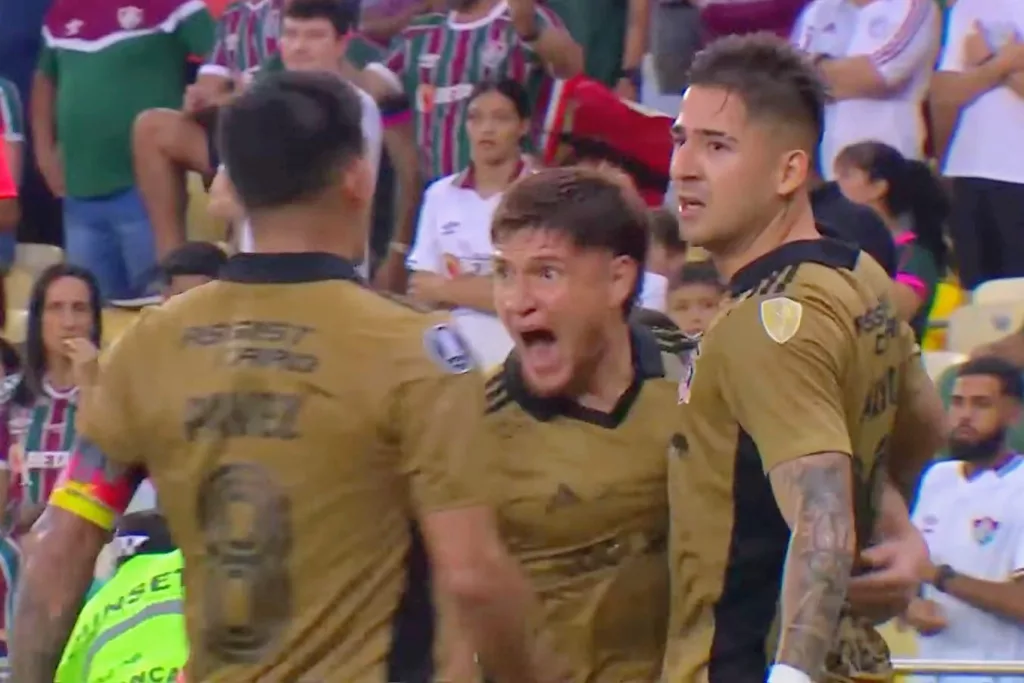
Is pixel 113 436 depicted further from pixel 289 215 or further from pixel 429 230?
pixel 429 230

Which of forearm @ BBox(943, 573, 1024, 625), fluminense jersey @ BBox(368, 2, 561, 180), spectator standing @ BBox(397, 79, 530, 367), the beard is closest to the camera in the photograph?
forearm @ BBox(943, 573, 1024, 625)

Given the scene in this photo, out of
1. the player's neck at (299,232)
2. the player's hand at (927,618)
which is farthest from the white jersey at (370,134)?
the player's hand at (927,618)

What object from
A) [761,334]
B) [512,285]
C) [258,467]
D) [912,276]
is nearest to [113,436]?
[258,467]

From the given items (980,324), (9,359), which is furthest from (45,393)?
(980,324)

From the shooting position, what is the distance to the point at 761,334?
9.95 feet

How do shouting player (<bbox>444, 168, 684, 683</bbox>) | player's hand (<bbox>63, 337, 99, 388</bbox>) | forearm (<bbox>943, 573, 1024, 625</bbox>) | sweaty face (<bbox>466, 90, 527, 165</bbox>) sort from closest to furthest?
shouting player (<bbox>444, 168, 684, 683</bbox>) → forearm (<bbox>943, 573, 1024, 625</bbox>) → player's hand (<bbox>63, 337, 99, 388</bbox>) → sweaty face (<bbox>466, 90, 527, 165</bbox>)

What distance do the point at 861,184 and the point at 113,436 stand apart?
470cm

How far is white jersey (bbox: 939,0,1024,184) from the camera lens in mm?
8078

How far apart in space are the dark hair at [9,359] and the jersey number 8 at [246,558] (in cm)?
443

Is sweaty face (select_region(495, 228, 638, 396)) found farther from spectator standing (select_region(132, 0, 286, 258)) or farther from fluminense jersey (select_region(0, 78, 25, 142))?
fluminense jersey (select_region(0, 78, 25, 142))

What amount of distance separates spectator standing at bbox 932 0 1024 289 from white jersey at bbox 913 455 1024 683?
2.06 m

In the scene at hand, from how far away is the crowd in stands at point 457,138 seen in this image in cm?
731

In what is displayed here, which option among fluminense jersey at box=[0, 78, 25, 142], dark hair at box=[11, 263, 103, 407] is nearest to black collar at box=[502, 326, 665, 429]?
dark hair at box=[11, 263, 103, 407]

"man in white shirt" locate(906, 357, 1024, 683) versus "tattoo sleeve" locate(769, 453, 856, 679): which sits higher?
"tattoo sleeve" locate(769, 453, 856, 679)
